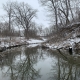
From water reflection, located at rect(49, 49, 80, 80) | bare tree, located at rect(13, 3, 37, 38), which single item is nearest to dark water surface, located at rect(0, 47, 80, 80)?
water reflection, located at rect(49, 49, 80, 80)

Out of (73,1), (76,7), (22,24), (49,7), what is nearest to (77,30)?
(76,7)

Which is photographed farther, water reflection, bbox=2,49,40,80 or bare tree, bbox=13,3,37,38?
bare tree, bbox=13,3,37,38

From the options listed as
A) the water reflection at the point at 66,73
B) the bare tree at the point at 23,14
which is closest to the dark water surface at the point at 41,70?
the water reflection at the point at 66,73

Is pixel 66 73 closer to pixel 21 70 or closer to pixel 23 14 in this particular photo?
pixel 21 70

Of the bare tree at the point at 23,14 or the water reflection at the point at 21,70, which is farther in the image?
the bare tree at the point at 23,14

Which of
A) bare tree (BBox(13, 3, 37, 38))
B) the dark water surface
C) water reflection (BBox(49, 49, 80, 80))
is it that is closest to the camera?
water reflection (BBox(49, 49, 80, 80))

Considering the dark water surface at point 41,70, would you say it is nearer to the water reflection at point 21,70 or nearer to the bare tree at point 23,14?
the water reflection at point 21,70

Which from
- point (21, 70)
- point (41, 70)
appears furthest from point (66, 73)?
point (21, 70)

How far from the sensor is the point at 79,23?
16.2 metres

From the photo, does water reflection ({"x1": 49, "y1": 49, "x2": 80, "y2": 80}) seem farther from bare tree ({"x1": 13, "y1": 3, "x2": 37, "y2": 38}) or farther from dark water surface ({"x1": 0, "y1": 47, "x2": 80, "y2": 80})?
bare tree ({"x1": 13, "y1": 3, "x2": 37, "y2": 38})

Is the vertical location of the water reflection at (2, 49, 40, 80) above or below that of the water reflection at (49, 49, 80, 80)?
below

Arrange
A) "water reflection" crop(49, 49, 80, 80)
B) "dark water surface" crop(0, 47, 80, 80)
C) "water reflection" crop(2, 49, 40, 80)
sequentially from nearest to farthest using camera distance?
"water reflection" crop(49, 49, 80, 80) < "dark water surface" crop(0, 47, 80, 80) < "water reflection" crop(2, 49, 40, 80)

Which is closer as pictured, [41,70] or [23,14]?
[41,70]

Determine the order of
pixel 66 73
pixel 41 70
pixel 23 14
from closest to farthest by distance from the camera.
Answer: pixel 66 73 → pixel 41 70 → pixel 23 14
